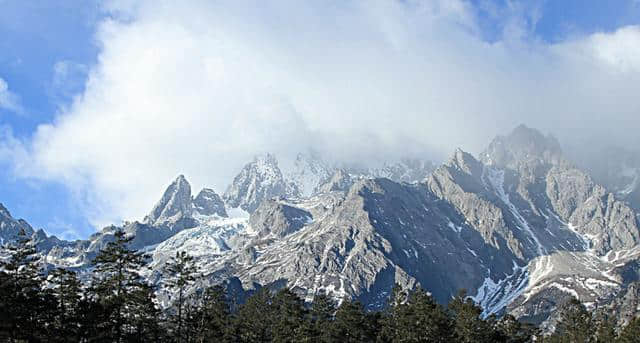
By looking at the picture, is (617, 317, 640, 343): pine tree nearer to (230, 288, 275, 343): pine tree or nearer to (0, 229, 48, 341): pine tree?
(230, 288, 275, 343): pine tree

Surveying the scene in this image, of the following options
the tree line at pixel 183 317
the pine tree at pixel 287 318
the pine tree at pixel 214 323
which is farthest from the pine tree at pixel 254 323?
the pine tree at pixel 287 318

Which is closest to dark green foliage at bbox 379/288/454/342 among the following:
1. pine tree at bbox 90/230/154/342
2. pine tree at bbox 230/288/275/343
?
pine tree at bbox 230/288/275/343

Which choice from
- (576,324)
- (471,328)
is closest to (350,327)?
(471,328)

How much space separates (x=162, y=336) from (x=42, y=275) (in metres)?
54.1

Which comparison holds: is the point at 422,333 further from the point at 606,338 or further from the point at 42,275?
the point at 42,275

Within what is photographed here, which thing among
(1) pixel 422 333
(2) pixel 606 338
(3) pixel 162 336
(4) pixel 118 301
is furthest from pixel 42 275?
(2) pixel 606 338

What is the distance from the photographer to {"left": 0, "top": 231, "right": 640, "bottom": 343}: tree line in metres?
79.3

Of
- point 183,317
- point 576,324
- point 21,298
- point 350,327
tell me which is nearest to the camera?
point 21,298

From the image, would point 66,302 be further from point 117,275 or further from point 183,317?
point 183,317

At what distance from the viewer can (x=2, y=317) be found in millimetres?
73000

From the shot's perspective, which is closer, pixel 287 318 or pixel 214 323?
pixel 214 323

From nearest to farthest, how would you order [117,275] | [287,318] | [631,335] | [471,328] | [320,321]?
[117,275], [631,335], [471,328], [287,318], [320,321]

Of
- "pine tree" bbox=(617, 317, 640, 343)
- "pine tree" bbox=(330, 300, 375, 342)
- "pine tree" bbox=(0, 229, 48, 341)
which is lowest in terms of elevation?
"pine tree" bbox=(617, 317, 640, 343)

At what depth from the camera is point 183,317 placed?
132 m
